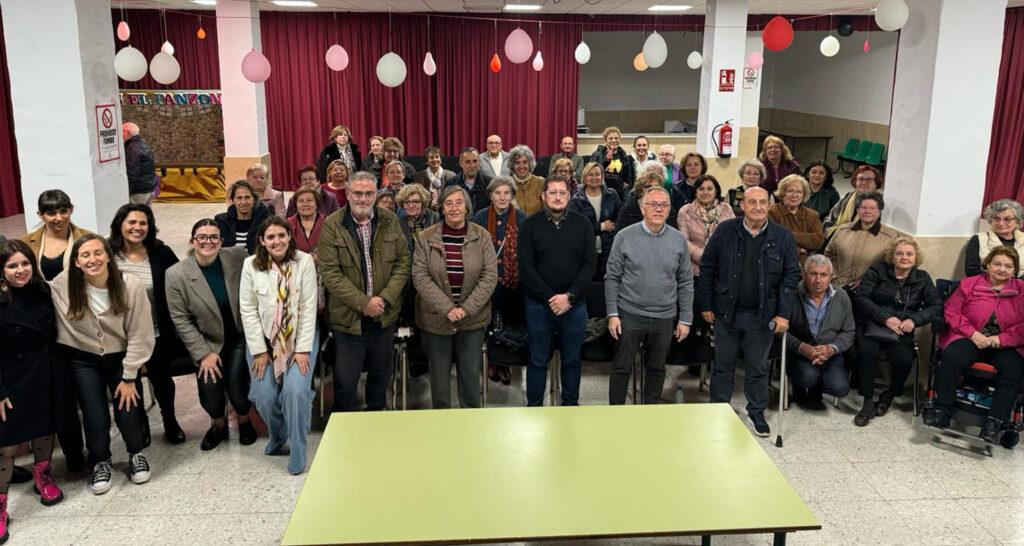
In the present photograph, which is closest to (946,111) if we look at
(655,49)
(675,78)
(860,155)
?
(655,49)

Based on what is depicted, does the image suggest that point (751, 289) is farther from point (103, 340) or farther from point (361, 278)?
point (103, 340)

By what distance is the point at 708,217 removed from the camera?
550 cm

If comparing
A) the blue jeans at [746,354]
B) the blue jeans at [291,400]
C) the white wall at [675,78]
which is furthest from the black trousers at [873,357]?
the white wall at [675,78]

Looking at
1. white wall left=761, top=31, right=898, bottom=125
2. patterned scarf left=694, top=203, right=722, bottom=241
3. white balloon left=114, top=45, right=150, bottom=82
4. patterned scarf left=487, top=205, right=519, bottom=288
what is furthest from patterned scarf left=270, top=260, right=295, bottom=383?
white wall left=761, top=31, right=898, bottom=125

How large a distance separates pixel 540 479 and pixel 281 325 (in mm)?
1947

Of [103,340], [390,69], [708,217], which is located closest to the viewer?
[103,340]

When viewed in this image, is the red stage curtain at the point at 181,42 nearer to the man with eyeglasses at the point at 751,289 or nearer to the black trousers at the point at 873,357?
the man with eyeglasses at the point at 751,289

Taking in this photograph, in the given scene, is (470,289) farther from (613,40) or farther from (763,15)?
(613,40)

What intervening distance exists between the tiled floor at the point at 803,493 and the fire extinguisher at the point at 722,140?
5.70 metres

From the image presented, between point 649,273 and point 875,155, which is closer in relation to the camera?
point 649,273

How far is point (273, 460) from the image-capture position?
4.48 m

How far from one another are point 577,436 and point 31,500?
2.87m

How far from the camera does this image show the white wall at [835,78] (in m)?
14.0

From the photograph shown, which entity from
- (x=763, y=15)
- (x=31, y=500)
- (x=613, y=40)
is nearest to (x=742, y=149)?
(x=763, y=15)
